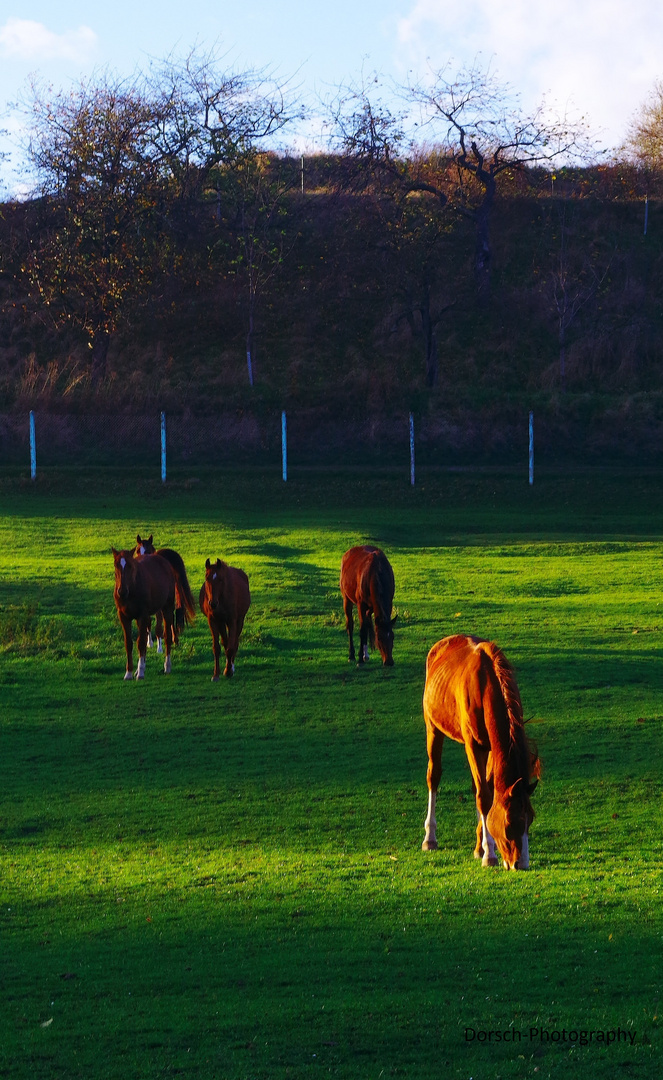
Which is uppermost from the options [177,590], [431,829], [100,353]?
[100,353]

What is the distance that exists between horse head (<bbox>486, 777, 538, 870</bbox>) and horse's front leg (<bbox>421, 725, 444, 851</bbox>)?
1104 millimetres

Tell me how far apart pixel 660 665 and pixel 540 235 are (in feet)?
123

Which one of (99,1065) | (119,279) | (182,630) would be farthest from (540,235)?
(99,1065)

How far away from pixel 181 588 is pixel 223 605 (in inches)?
79.8

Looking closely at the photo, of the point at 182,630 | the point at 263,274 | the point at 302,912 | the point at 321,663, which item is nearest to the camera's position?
the point at 302,912

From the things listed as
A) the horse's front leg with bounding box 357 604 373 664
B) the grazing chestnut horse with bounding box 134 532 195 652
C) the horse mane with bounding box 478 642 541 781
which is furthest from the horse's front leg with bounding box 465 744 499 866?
the grazing chestnut horse with bounding box 134 532 195 652

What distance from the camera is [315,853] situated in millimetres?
8156

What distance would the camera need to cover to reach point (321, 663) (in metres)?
14.9

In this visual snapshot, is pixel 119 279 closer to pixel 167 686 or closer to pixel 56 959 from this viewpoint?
pixel 167 686

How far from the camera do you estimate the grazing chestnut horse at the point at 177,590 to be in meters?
15.5

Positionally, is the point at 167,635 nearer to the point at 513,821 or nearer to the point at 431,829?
the point at 431,829

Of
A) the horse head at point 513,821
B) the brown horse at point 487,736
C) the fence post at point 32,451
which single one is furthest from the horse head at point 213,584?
the fence post at point 32,451

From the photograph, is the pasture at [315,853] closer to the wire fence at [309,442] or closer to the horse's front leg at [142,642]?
the horse's front leg at [142,642]

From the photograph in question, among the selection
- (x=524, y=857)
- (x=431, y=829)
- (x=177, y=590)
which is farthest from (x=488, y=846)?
(x=177, y=590)
